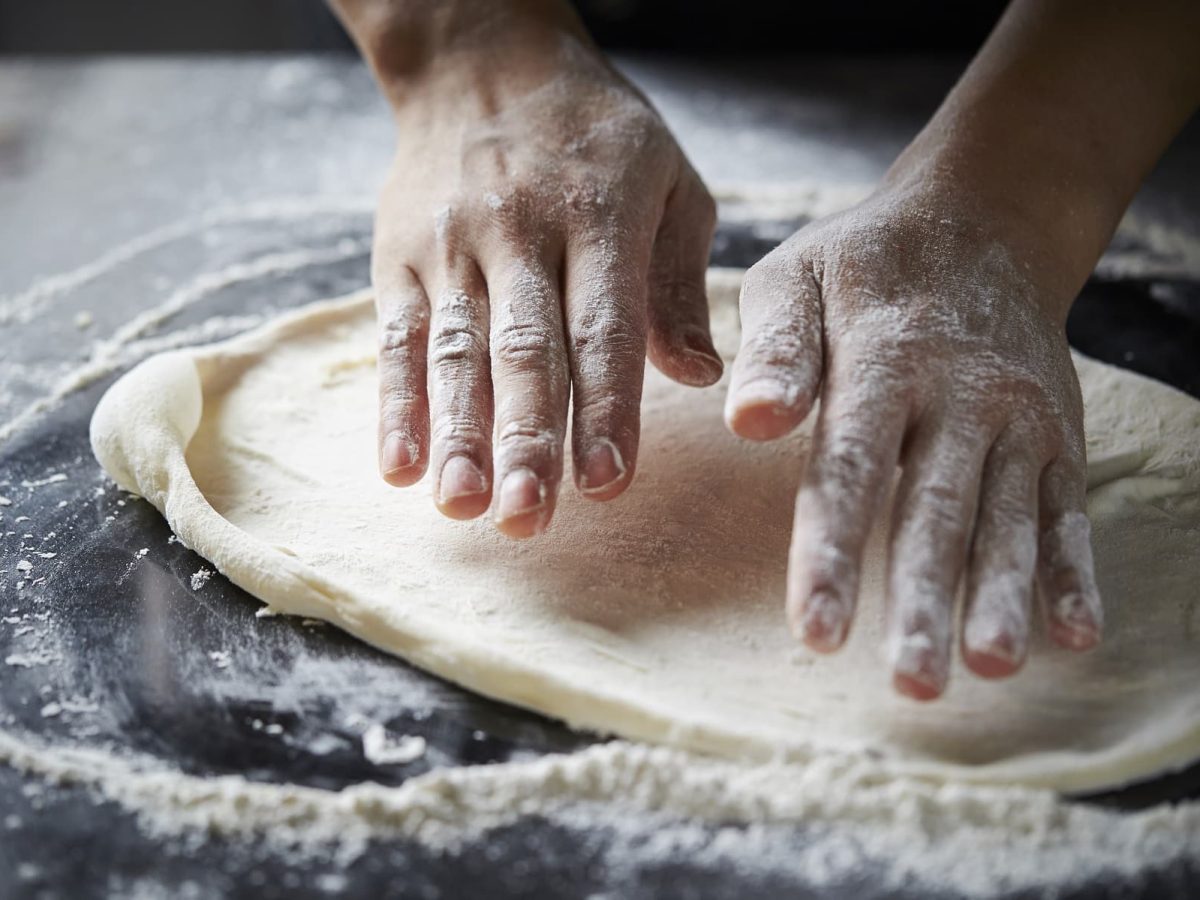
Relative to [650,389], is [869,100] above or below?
below

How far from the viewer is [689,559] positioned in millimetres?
1025

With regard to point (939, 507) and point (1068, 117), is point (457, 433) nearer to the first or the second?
point (939, 507)

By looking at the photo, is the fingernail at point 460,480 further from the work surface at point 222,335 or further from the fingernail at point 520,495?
the work surface at point 222,335

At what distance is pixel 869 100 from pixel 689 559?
1410 millimetres

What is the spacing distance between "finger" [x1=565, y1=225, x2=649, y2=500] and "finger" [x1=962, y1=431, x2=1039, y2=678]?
0.27 meters

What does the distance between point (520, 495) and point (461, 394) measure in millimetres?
140

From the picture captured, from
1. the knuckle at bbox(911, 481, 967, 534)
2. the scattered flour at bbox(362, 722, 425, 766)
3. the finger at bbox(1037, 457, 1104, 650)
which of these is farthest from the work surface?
the knuckle at bbox(911, 481, 967, 534)

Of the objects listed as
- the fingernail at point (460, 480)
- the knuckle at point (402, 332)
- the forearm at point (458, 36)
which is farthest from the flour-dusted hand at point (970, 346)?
the forearm at point (458, 36)

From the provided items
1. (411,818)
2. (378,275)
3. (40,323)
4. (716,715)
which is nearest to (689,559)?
(716,715)

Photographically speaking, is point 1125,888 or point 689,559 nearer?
point 1125,888

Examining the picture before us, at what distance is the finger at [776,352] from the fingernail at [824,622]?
138 mm

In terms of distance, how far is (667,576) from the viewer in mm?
1006

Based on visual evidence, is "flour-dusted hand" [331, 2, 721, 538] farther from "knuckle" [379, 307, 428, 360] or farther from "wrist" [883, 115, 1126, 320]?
"wrist" [883, 115, 1126, 320]

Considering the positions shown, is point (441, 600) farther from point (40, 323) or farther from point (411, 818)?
point (40, 323)
